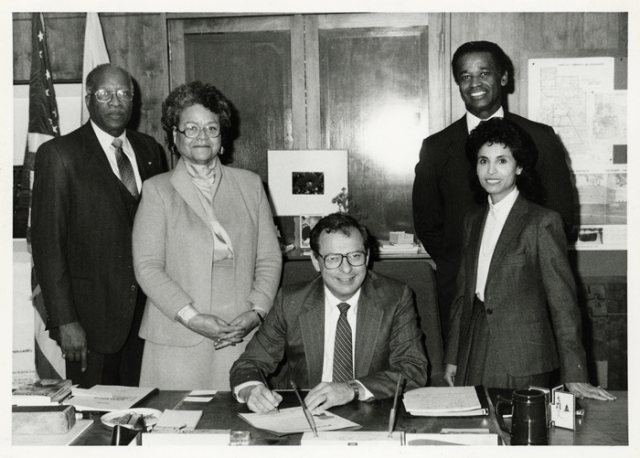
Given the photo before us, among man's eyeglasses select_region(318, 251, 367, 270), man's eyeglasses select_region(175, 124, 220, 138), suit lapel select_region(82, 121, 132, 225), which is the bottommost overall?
man's eyeglasses select_region(318, 251, 367, 270)

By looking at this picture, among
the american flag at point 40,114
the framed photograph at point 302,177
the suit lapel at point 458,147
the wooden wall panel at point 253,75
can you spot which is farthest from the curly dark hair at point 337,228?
the wooden wall panel at point 253,75

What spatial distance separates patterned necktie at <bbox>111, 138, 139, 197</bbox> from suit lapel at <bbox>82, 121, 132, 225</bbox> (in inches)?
1.9

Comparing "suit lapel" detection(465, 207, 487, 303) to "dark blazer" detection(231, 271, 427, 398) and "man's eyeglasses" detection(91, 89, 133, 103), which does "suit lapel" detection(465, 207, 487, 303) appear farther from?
"man's eyeglasses" detection(91, 89, 133, 103)

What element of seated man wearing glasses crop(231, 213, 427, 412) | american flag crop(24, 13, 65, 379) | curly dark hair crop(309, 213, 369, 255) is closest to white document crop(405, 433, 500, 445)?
seated man wearing glasses crop(231, 213, 427, 412)

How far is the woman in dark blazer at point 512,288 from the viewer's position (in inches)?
86.4

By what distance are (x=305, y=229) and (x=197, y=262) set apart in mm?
1703

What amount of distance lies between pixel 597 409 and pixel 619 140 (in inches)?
110

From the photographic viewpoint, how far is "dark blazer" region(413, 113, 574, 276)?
2834 mm

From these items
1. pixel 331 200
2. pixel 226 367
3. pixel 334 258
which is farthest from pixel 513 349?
pixel 331 200

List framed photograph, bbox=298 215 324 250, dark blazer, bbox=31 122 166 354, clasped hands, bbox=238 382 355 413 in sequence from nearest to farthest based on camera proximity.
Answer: clasped hands, bbox=238 382 355 413 < dark blazer, bbox=31 122 166 354 < framed photograph, bbox=298 215 324 250

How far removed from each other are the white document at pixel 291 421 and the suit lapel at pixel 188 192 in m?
0.95

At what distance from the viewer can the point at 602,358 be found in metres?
4.01

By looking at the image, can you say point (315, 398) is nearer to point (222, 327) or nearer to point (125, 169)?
point (222, 327)
